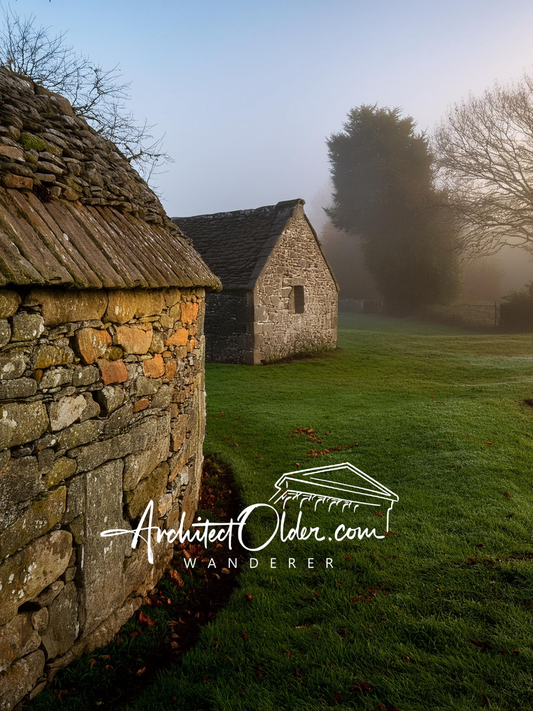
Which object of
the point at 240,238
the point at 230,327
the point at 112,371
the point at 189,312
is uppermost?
the point at 240,238

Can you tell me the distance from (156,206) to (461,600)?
4.56 meters

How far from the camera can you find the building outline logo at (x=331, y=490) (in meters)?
5.93

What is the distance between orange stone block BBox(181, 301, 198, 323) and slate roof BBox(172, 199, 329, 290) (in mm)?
10801

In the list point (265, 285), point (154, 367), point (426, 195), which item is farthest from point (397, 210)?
point (154, 367)

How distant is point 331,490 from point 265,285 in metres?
11.0

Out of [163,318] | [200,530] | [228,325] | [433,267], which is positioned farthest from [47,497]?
[433,267]

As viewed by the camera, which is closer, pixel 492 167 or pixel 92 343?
pixel 92 343

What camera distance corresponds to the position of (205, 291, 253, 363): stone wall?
16250 millimetres

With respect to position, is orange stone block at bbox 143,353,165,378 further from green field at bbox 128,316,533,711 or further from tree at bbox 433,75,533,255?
tree at bbox 433,75,533,255

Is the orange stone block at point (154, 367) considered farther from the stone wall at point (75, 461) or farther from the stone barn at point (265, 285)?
the stone barn at point (265, 285)

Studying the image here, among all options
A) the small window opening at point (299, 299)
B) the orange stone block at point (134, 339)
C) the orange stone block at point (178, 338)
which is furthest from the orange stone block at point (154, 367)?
the small window opening at point (299, 299)

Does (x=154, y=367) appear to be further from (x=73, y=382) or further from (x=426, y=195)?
(x=426, y=195)

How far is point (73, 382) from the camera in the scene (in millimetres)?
3135

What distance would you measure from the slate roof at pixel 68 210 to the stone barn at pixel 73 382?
1 centimetres
